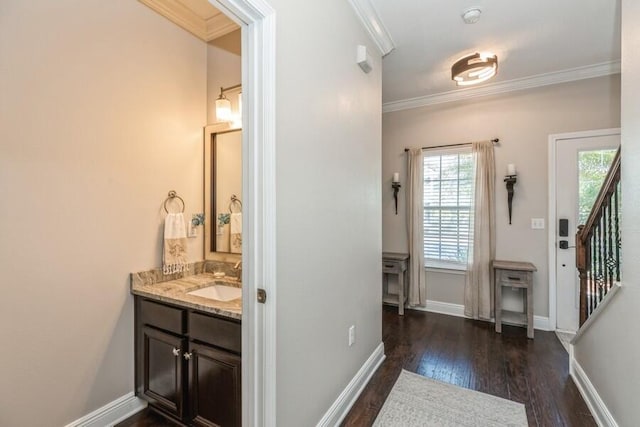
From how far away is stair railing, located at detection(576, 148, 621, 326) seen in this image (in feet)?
6.32

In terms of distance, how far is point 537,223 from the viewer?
3.24 m

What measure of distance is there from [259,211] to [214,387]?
40.7 inches

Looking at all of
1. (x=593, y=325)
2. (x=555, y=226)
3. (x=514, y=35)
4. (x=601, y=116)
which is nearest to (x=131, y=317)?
(x=593, y=325)

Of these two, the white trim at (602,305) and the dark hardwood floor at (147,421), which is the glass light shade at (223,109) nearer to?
the dark hardwood floor at (147,421)

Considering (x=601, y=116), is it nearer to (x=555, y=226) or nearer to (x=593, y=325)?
(x=555, y=226)

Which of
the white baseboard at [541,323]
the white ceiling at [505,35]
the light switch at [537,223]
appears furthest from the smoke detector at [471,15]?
the white baseboard at [541,323]

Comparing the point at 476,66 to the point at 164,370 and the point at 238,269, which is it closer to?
the point at 238,269

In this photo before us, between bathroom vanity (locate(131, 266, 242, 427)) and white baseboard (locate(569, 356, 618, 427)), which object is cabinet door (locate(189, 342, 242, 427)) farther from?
white baseboard (locate(569, 356, 618, 427))

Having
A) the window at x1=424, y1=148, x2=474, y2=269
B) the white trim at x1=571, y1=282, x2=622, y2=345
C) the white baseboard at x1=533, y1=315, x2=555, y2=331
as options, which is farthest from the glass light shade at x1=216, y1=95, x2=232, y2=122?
the white baseboard at x1=533, y1=315, x2=555, y2=331

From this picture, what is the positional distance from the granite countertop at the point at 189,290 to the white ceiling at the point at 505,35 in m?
2.24

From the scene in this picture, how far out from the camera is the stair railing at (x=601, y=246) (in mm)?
1926

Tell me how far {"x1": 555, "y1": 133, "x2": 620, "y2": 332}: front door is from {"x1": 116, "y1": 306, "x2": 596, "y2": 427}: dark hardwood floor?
356 mm

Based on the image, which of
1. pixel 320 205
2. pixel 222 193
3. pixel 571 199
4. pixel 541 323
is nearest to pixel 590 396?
pixel 541 323

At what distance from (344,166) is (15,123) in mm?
1727
